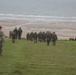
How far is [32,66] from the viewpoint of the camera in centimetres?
1939

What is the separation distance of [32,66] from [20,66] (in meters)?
0.95

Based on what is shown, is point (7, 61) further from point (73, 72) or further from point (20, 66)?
point (73, 72)

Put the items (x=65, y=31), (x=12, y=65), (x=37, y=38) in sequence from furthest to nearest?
(x=65, y=31) → (x=37, y=38) → (x=12, y=65)

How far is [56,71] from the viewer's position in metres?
18.0

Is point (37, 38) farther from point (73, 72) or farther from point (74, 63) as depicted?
point (73, 72)

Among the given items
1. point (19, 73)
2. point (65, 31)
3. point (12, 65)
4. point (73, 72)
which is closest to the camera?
point (19, 73)

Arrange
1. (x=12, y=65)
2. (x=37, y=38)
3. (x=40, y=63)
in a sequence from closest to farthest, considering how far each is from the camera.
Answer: (x=12, y=65)
(x=40, y=63)
(x=37, y=38)

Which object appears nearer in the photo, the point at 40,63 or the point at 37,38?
the point at 40,63

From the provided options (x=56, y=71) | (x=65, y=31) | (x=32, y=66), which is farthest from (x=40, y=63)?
(x=65, y=31)

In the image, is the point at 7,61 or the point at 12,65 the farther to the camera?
the point at 7,61

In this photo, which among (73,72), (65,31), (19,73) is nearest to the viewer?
(19,73)

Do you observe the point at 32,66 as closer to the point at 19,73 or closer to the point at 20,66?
the point at 20,66

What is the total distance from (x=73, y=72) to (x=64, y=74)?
80cm

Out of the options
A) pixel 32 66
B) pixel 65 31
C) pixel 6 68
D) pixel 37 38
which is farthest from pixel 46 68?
pixel 65 31
